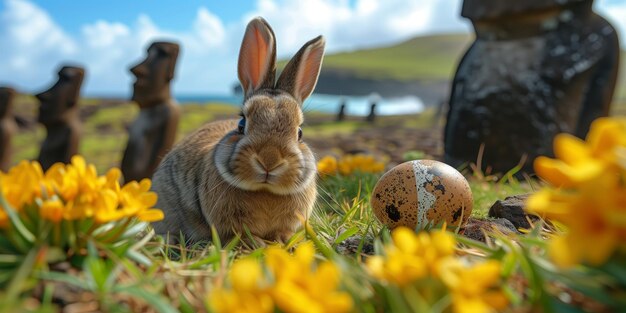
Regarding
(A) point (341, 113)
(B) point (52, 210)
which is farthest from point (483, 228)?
(A) point (341, 113)

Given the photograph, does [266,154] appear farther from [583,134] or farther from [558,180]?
[583,134]

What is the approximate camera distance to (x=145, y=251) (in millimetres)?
2066

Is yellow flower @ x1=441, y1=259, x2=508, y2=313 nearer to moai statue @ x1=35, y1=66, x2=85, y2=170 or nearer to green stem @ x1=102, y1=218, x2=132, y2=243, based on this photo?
green stem @ x1=102, y1=218, x2=132, y2=243

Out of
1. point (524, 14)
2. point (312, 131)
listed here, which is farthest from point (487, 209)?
point (312, 131)

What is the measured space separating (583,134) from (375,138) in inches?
185

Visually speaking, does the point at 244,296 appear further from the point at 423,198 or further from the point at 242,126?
the point at 242,126

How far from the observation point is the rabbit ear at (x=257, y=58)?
320 centimetres

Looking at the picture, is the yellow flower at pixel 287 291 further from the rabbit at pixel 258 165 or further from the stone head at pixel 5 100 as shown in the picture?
the stone head at pixel 5 100

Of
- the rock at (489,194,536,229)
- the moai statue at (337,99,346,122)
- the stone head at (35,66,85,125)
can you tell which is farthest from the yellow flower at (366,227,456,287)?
the moai statue at (337,99,346,122)

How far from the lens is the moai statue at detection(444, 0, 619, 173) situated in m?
6.08

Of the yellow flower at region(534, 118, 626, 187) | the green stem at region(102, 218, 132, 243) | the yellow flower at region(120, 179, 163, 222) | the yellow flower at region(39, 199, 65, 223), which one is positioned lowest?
the green stem at region(102, 218, 132, 243)

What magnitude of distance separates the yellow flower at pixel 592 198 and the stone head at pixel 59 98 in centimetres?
846

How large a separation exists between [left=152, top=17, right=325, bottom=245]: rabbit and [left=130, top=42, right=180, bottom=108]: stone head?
12.9 ft

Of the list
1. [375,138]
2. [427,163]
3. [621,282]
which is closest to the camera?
[621,282]
